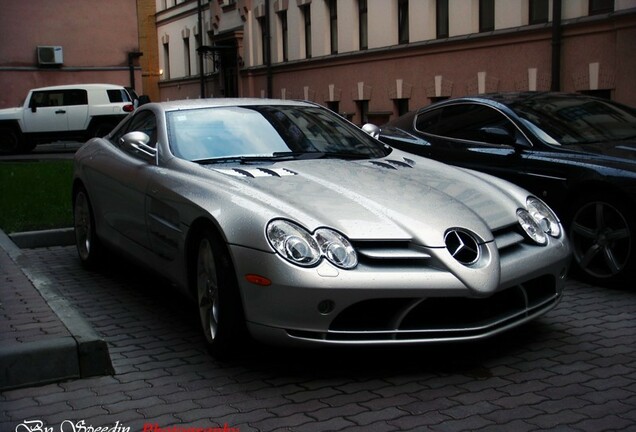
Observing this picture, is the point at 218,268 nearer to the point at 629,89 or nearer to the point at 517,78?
the point at 629,89

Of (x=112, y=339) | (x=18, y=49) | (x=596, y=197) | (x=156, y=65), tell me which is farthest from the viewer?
(x=156, y=65)

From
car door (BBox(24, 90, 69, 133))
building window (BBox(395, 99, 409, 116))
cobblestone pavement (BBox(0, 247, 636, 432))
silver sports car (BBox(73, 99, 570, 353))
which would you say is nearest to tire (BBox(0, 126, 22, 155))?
car door (BBox(24, 90, 69, 133))

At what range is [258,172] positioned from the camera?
18.3 ft

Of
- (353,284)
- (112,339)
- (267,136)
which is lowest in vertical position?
(112,339)

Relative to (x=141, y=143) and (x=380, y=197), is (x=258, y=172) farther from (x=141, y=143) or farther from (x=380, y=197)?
(x=141, y=143)

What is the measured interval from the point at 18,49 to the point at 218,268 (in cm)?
3405

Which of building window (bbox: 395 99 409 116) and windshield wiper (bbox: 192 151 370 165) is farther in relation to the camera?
building window (bbox: 395 99 409 116)

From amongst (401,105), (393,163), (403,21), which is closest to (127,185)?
(393,163)

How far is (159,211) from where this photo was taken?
5.88 meters

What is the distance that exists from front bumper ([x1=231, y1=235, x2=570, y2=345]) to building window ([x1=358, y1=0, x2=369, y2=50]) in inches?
856

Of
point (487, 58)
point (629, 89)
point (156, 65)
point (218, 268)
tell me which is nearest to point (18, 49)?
point (156, 65)

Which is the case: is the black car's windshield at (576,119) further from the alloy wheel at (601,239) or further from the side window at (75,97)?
the side window at (75,97)

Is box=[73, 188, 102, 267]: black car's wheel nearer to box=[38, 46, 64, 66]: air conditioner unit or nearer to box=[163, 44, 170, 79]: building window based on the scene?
box=[38, 46, 64, 66]: air conditioner unit

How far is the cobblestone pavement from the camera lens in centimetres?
421
